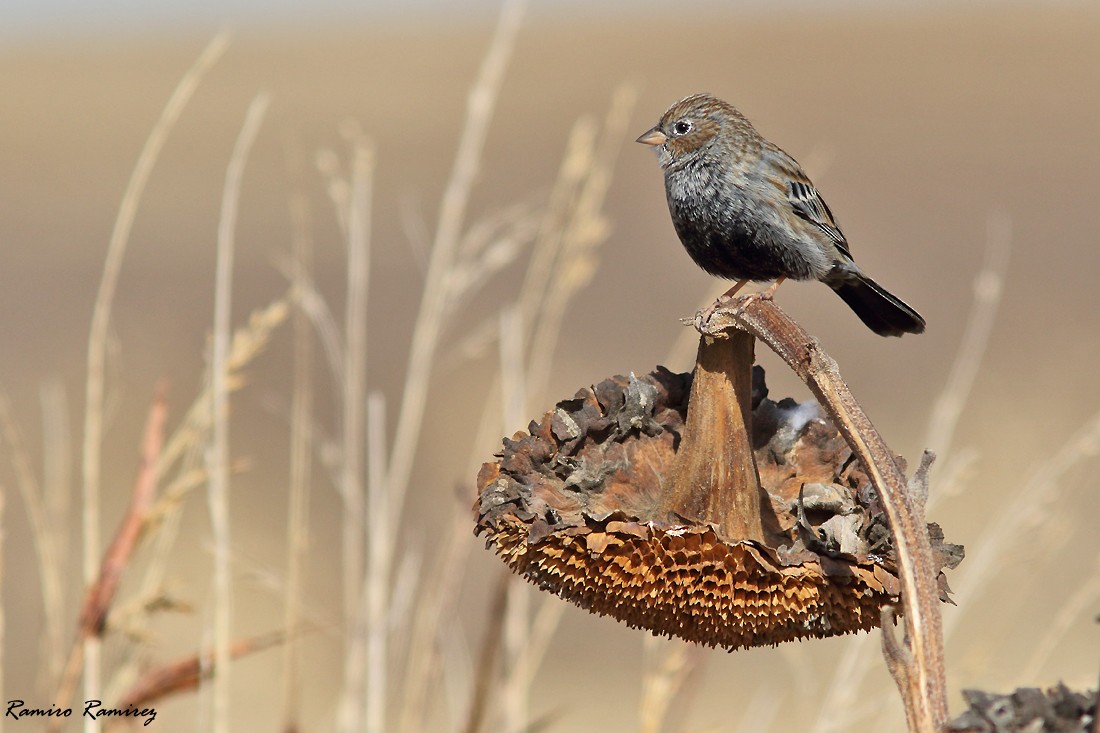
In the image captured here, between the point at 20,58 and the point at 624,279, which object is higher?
the point at 20,58

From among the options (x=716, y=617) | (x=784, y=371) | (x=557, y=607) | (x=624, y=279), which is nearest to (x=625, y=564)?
(x=716, y=617)

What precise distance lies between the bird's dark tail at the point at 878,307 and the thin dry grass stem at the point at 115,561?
167cm

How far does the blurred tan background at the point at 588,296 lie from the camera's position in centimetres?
675

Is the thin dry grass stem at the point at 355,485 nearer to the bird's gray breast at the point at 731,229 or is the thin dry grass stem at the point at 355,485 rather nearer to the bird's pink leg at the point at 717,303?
the bird's gray breast at the point at 731,229

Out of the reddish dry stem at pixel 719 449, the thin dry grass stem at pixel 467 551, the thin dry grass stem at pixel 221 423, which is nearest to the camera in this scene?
the reddish dry stem at pixel 719 449

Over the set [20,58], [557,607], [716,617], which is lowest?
[716,617]

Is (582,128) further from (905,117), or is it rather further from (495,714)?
(905,117)

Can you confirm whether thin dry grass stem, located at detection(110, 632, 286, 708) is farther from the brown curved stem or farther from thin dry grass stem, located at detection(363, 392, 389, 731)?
the brown curved stem

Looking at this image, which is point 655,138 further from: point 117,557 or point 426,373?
point 117,557

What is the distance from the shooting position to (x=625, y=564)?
158 centimetres

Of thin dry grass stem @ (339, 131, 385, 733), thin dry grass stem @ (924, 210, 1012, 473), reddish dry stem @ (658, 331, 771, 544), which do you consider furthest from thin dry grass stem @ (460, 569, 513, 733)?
reddish dry stem @ (658, 331, 771, 544)

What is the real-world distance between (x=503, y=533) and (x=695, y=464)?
0.90 feet

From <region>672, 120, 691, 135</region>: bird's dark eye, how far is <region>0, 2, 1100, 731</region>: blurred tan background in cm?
39

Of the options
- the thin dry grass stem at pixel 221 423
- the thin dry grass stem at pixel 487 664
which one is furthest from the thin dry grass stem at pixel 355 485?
the thin dry grass stem at pixel 221 423
